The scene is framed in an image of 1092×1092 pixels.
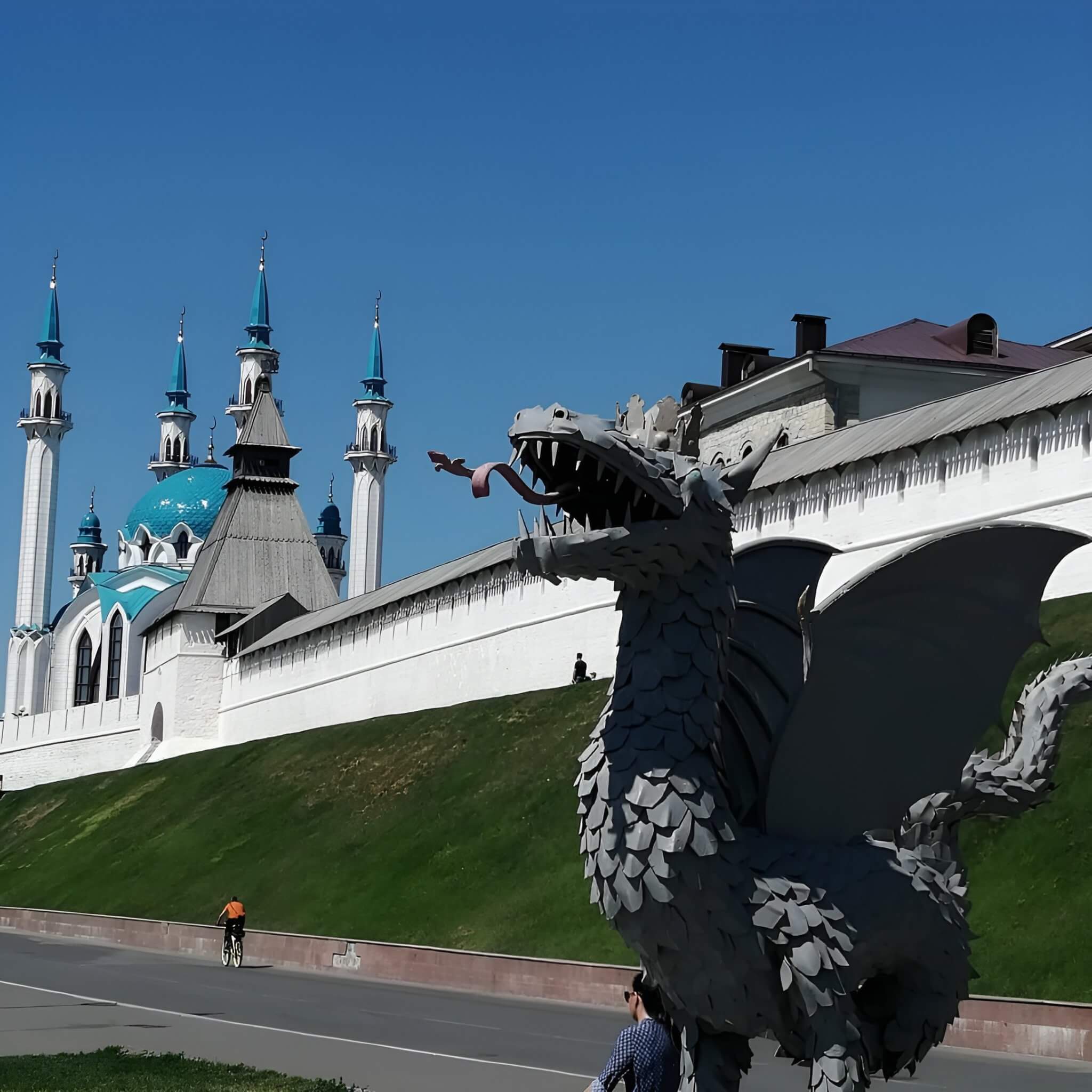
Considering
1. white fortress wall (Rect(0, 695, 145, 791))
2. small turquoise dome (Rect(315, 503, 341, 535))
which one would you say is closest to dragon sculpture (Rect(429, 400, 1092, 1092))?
white fortress wall (Rect(0, 695, 145, 791))

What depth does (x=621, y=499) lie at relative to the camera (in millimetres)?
7086

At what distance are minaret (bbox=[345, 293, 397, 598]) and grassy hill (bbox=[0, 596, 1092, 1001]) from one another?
38304 millimetres

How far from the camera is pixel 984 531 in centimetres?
839

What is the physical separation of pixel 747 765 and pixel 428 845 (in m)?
22.6

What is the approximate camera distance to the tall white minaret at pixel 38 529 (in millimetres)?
87812

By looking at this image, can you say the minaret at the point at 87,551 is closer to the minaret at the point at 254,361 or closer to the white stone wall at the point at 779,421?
the minaret at the point at 254,361

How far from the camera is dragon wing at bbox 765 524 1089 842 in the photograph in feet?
25.7

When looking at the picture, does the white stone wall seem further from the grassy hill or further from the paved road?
the paved road

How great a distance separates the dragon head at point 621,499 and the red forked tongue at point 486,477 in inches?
2.4

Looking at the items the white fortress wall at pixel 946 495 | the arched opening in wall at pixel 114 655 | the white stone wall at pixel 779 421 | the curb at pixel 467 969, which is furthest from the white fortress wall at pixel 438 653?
the arched opening in wall at pixel 114 655

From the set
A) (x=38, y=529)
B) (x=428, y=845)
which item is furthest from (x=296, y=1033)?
→ (x=38, y=529)

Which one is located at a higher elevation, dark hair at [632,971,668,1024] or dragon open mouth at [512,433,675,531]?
dragon open mouth at [512,433,675,531]

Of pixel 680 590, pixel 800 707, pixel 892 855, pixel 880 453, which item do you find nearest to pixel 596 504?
pixel 680 590

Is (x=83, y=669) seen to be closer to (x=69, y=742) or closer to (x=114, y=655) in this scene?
(x=114, y=655)
